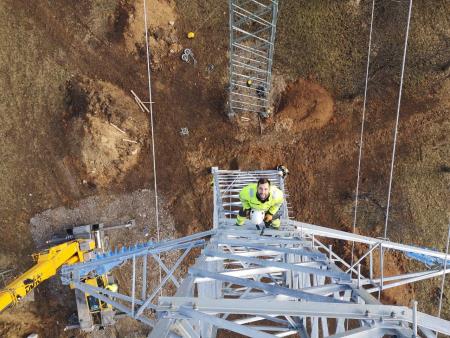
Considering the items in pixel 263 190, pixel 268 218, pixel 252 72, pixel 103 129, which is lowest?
pixel 268 218

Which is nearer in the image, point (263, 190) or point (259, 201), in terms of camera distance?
point (263, 190)

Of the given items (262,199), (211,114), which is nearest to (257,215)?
(262,199)

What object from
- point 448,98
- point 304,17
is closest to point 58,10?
point 304,17

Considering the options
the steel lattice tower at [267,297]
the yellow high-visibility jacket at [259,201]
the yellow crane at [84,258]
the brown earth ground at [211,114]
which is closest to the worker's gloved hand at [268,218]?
the yellow high-visibility jacket at [259,201]

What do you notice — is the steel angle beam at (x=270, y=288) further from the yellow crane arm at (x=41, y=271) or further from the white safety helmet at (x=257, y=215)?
the yellow crane arm at (x=41, y=271)

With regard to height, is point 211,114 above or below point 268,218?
above

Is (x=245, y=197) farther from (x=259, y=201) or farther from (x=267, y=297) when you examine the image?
(x=267, y=297)

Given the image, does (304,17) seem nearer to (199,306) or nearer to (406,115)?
(406,115)
